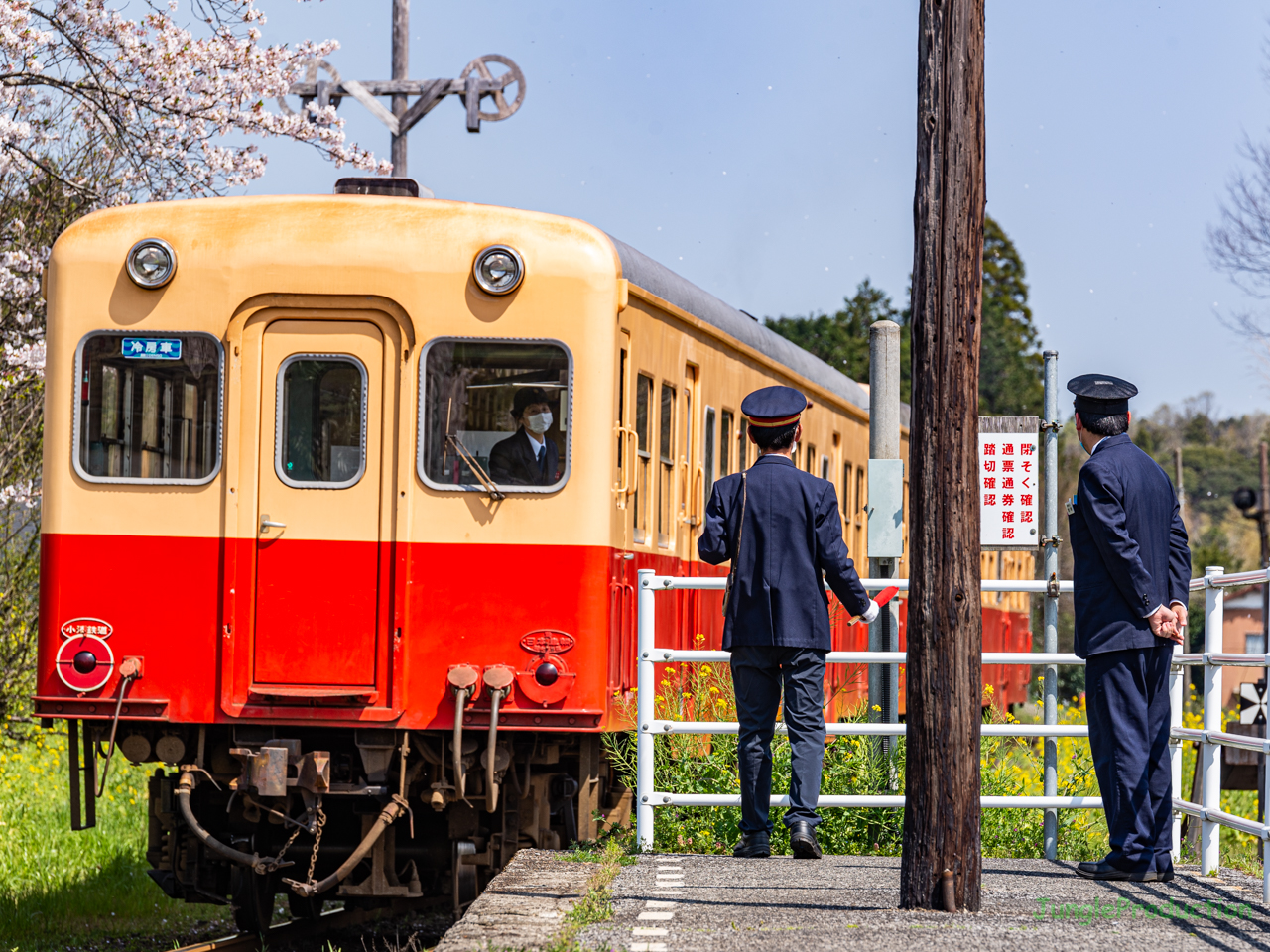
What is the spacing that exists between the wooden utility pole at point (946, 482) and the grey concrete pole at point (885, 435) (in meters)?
2.48

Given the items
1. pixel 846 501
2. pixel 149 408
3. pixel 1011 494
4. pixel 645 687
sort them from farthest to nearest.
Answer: pixel 846 501 → pixel 1011 494 → pixel 149 408 → pixel 645 687

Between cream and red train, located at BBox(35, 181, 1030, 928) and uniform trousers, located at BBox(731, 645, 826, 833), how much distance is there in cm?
71

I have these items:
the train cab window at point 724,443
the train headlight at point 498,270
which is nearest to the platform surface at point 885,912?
the train headlight at point 498,270

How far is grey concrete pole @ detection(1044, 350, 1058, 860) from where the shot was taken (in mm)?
7461

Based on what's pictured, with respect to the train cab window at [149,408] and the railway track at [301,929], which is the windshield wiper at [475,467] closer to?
the train cab window at [149,408]

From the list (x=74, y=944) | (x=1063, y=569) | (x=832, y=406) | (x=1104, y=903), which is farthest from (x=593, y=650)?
(x=1063, y=569)

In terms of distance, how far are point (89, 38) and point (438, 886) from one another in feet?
26.3

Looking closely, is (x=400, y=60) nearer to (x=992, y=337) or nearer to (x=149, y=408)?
(x=149, y=408)

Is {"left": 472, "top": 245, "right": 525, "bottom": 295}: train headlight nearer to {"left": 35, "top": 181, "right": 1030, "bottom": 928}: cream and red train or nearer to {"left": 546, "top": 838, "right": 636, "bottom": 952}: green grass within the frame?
{"left": 35, "top": 181, "right": 1030, "bottom": 928}: cream and red train

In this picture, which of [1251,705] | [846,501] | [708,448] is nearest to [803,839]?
[708,448]

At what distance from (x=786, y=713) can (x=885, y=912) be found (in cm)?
123

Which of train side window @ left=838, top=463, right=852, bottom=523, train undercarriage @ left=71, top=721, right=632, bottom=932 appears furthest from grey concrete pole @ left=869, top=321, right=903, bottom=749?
train side window @ left=838, top=463, right=852, bottom=523

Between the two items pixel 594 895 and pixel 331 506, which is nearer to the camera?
pixel 594 895

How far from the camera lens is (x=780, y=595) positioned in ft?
21.9
